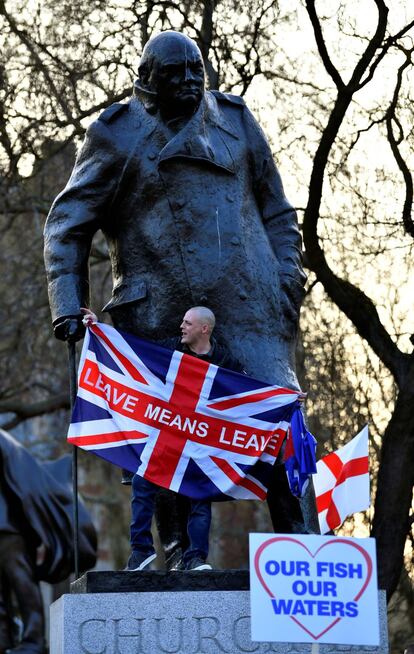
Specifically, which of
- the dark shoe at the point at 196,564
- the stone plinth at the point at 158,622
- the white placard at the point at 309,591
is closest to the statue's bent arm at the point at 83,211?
the dark shoe at the point at 196,564

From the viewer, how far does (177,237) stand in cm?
999

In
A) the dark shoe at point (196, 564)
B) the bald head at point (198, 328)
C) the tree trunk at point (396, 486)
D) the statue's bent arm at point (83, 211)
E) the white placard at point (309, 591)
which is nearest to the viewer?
the white placard at point (309, 591)

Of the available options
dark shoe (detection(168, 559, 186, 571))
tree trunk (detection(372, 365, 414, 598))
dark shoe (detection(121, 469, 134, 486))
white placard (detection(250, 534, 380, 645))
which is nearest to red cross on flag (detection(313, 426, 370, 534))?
dark shoe (detection(121, 469, 134, 486))

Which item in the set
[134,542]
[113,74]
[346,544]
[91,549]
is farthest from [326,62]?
[346,544]

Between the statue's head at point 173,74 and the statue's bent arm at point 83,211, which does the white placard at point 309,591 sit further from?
the statue's head at point 173,74

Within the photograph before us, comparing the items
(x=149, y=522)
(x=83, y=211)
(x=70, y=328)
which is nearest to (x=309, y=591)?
(x=149, y=522)

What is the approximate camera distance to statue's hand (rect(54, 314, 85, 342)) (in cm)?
984

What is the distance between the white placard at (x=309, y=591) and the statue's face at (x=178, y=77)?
Result: 9.67 feet

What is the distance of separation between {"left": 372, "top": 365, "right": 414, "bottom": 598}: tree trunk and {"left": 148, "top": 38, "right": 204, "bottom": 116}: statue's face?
8.08 meters

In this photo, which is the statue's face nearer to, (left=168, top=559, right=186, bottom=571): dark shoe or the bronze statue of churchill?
the bronze statue of churchill

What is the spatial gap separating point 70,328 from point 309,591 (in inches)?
99.0

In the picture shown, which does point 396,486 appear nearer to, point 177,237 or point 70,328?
point 177,237

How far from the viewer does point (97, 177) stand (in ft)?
33.2

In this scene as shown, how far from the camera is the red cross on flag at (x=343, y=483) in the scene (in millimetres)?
11727
